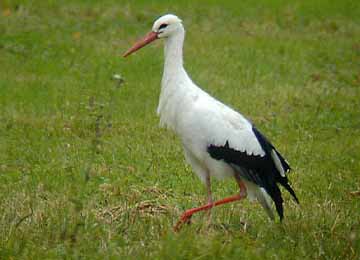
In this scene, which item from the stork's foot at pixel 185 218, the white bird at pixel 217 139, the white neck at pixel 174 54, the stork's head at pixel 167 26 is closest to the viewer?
the stork's foot at pixel 185 218

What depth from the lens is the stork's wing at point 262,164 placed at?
22.9ft

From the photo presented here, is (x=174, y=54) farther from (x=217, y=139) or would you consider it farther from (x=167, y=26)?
(x=217, y=139)

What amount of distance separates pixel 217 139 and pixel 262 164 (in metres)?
0.39

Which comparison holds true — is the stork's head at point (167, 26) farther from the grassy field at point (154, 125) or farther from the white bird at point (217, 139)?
the grassy field at point (154, 125)

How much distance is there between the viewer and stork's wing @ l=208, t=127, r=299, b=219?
6984 millimetres

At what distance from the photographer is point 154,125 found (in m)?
10.5

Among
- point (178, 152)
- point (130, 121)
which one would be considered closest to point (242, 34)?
point (130, 121)

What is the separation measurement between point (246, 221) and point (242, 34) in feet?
31.4

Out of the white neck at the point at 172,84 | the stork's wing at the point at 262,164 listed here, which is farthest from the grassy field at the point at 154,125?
the white neck at the point at 172,84

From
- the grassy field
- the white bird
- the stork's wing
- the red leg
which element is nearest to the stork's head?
the white bird

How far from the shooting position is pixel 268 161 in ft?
22.9

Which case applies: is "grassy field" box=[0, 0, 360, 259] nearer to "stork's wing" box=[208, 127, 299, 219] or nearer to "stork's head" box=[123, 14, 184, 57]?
"stork's wing" box=[208, 127, 299, 219]

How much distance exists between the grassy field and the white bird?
1.12 ft

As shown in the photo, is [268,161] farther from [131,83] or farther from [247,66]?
[247,66]
